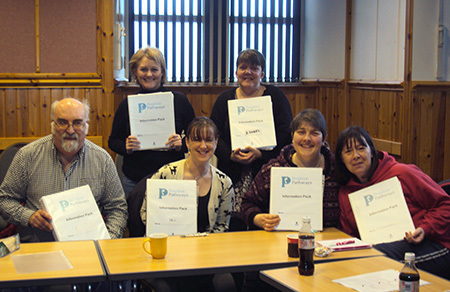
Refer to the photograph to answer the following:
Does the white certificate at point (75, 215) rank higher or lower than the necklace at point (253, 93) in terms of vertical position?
lower

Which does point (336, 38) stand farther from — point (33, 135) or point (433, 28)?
point (33, 135)

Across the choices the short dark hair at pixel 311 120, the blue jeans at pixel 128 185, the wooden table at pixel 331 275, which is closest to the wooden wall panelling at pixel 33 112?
the blue jeans at pixel 128 185

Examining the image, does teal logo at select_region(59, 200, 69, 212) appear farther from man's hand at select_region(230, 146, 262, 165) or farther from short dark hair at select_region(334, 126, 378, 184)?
short dark hair at select_region(334, 126, 378, 184)

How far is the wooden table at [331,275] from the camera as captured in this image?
7.21ft

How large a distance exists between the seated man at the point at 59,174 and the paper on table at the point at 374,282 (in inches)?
60.6

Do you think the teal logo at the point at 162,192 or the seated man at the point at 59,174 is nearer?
the teal logo at the point at 162,192

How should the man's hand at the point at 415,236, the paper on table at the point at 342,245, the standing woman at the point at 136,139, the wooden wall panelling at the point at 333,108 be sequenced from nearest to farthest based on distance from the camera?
the paper on table at the point at 342,245, the man's hand at the point at 415,236, the standing woman at the point at 136,139, the wooden wall panelling at the point at 333,108

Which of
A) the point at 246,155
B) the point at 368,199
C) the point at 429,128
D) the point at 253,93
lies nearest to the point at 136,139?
the point at 246,155

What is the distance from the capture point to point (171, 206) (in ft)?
10.2

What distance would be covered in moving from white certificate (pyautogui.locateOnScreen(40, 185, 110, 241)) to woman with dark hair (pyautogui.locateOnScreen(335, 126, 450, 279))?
4.81 ft

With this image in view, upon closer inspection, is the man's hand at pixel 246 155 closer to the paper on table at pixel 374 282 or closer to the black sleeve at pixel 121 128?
the black sleeve at pixel 121 128

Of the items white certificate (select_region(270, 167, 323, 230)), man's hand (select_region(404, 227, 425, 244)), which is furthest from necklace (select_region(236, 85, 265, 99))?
man's hand (select_region(404, 227, 425, 244))

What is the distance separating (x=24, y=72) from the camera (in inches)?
210

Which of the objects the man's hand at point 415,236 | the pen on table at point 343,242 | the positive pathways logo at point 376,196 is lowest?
the pen on table at point 343,242
